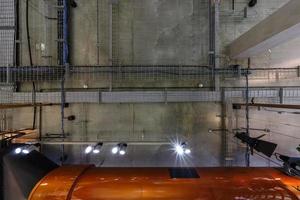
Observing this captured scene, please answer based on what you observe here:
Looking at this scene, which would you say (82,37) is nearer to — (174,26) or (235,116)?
(174,26)

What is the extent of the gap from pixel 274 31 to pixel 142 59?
259cm

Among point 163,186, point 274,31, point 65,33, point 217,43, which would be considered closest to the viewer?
point 163,186

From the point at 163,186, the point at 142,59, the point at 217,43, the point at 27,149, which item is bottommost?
the point at 163,186

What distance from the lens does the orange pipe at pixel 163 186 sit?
9.88 feet

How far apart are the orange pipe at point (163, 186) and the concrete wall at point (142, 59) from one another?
1723 mm

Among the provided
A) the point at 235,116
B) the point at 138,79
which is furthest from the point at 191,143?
the point at 138,79

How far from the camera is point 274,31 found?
10.8ft

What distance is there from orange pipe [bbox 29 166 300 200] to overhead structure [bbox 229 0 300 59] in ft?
6.13

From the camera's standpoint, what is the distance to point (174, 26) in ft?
16.9

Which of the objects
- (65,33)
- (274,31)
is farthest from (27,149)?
(274,31)

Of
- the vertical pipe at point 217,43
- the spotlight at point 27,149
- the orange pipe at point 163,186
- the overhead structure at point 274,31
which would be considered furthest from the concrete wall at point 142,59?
the orange pipe at point 163,186

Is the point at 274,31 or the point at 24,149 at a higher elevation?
the point at 274,31

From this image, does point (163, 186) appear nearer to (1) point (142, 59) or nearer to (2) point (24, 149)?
(2) point (24, 149)

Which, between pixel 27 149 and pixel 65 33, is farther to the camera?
pixel 65 33
